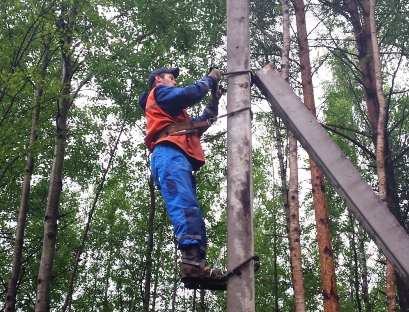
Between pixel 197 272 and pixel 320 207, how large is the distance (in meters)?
7.83

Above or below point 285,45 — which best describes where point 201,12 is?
above

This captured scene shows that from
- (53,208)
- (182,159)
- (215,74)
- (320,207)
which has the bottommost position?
(182,159)

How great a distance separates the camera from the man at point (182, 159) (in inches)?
99.9

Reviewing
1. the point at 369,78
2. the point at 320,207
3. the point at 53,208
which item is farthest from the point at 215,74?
the point at 369,78

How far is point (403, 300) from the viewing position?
32.4ft

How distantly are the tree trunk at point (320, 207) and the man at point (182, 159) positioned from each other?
6.93 meters

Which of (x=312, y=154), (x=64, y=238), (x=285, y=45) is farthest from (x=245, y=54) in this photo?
(x=64, y=238)

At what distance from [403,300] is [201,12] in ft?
27.8

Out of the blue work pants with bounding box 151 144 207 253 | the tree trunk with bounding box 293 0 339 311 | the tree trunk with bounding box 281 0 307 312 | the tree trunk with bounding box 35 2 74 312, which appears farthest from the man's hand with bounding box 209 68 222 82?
the tree trunk with bounding box 293 0 339 311

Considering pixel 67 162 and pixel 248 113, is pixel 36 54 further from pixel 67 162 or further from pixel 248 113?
pixel 248 113

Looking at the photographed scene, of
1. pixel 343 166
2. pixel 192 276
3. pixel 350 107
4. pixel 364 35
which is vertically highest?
pixel 350 107

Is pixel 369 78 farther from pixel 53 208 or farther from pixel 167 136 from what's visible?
Answer: pixel 167 136

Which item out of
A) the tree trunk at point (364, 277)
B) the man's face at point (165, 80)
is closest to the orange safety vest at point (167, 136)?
the man's face at point (165, 80)

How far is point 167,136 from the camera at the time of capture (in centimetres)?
293
